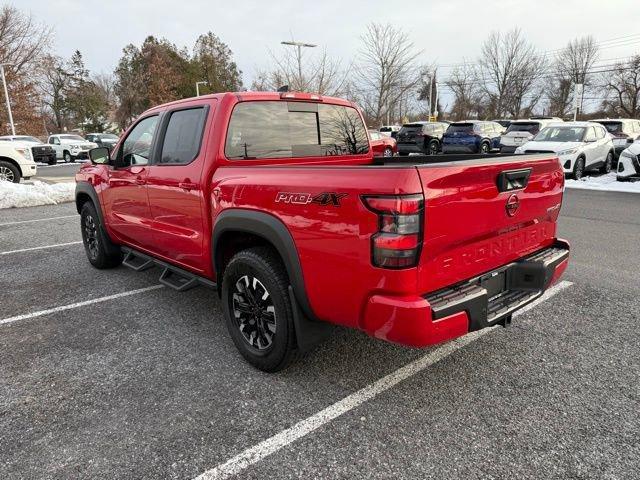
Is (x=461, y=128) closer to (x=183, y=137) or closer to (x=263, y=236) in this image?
(x=183, y=137)

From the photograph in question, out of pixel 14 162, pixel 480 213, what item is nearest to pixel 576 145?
pixel 480 213

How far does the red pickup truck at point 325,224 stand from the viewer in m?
2.19

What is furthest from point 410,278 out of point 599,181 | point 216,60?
point 216,60

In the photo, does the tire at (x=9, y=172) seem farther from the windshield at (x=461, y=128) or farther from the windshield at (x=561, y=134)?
the windshield at (x=461, y=128)

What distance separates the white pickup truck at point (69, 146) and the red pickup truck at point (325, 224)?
86.8 ft

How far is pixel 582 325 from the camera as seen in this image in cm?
366

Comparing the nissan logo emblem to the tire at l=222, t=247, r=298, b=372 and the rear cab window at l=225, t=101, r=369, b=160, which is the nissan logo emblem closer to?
the tire at l=222, t=247, r=298, b=372

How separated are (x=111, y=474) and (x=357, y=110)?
352 centimetres

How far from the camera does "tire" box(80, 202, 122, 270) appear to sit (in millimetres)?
5191

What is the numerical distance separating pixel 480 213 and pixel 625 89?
186ft

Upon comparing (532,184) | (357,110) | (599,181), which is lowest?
(599,181)

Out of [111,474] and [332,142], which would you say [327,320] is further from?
[332,142]

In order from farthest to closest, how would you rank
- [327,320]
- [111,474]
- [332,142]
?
[332,142], [327,320], [111,474]

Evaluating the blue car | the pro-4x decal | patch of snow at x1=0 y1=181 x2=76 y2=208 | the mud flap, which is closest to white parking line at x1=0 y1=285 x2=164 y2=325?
the mud flap
